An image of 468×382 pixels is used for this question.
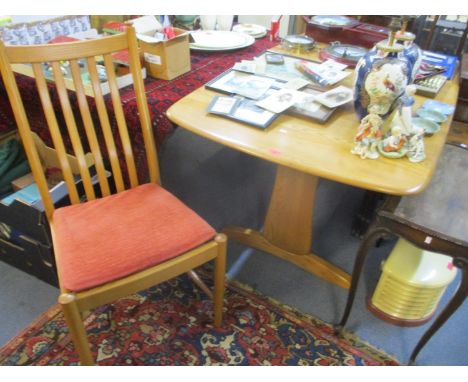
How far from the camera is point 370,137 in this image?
3.40 ft

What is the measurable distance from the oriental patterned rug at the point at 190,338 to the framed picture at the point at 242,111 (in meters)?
0.79

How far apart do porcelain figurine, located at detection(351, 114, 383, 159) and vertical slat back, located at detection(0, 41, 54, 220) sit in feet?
3.22

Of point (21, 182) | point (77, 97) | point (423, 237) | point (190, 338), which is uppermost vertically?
Result: point (77, 97)

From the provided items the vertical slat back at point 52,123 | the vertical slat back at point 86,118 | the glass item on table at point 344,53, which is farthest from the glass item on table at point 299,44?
the vertical slat back at point 52,123

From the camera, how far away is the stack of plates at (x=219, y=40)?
1.68 m

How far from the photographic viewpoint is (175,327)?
56.1 inches

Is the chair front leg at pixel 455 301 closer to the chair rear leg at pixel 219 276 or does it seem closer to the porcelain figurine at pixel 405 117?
the porcelain figurine at pixel 405 117

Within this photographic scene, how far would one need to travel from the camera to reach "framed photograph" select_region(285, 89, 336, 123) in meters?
1.18

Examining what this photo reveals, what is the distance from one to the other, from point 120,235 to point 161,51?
2.39 ft

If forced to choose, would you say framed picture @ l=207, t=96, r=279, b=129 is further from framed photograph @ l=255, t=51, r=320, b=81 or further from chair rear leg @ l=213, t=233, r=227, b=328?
chair rear leg @ l=213, t=233, r=227, b=328

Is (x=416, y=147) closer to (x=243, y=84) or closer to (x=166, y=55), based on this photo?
(x=243, y=84)

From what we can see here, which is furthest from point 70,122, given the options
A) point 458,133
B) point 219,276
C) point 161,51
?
point 458,133
